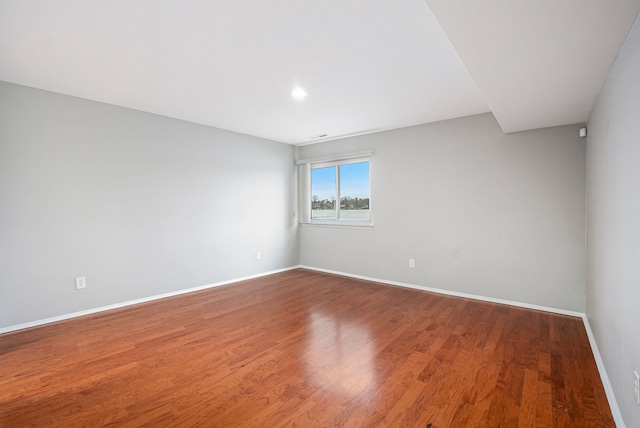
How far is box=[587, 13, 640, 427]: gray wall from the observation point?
1.40 metres

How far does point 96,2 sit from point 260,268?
13.5 feet

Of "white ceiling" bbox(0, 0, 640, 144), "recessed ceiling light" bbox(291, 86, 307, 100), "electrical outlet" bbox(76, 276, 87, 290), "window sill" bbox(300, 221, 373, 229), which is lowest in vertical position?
"electrical outlet" bbox(76, 276, 87, 290)

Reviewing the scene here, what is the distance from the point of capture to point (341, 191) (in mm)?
5367

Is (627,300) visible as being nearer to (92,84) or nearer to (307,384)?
(307,384)

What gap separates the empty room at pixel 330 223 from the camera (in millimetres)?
1720

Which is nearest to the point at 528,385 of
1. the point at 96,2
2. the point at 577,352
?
the point at 577,352

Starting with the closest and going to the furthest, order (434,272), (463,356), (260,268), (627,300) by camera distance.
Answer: (627,300) → (463,356) → (434,272) → (260,268)

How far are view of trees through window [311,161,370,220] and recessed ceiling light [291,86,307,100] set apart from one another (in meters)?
2.08

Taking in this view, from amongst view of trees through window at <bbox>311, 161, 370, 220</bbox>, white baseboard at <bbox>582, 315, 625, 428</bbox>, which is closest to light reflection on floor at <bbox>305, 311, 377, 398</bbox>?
white baseboard at <bbox>582, 315, 625, 428</bbox>

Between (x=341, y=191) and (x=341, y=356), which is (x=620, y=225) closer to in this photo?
(x=341, y=356)

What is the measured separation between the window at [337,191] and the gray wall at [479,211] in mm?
250

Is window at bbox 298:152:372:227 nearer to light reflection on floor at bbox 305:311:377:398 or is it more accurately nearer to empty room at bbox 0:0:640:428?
empty room at bbox 0:0:640:428

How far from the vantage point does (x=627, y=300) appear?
1504 mm

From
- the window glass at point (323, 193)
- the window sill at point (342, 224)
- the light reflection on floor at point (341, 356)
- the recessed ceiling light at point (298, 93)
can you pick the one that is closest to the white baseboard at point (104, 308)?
the window sill at point (342, 224)
